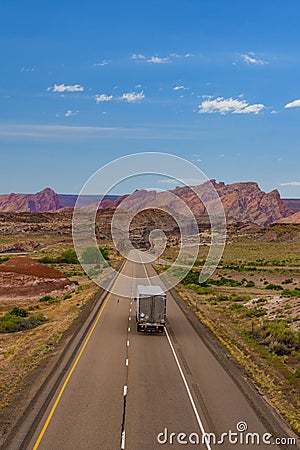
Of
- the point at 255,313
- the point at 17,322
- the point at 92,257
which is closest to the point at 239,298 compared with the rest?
the point at 255,313

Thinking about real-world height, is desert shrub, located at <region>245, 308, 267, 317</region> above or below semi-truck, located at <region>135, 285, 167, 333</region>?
below

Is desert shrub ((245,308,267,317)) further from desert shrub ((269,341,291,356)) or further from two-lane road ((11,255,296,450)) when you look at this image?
two-lane road ((11,255,296,450))

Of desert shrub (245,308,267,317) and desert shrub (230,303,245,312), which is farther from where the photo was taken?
desert shrub (230,303,245,312)

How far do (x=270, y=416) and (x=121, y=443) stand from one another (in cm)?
597

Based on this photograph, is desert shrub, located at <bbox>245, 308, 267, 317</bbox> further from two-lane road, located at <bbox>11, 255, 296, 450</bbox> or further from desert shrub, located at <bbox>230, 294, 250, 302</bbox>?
two-lane road, located at <bbox>11, 255, 296, 450</bbox>

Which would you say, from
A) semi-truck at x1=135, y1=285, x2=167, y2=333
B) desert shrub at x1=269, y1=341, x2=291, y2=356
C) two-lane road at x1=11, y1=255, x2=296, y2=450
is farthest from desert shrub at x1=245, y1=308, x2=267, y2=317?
two-lane road at x1=11, y1=255, x2=296, y2=450

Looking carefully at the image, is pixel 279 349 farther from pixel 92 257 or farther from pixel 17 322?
pixel 92 257

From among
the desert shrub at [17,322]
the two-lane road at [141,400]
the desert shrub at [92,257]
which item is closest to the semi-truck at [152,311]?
the two-lane road at [141,400]

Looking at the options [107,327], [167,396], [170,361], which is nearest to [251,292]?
[107,327]

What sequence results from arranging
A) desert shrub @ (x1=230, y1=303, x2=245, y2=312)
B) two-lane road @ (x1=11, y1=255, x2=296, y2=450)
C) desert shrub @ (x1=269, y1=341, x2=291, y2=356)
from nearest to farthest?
two-lane road @ (x1=11, y1=255, x2=296, y2=450) → desert shrub @ (x1=269, y1=341, x2=291, y2=356) → desert shrub @ (x1=230, y1=303, x2=245, y2=312)

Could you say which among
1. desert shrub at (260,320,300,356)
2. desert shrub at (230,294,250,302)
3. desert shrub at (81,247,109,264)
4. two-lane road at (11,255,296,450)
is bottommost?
two-lane road at (11,255,296,450)

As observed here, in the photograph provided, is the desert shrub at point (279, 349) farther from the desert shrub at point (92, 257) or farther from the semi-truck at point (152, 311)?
the desert shrub at point (92, 257)

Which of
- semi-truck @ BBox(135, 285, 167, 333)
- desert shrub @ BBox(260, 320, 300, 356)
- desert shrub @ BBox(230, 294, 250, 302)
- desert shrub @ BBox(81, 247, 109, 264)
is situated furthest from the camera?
desert shrub @ BBox(81, 247, 109, 264)

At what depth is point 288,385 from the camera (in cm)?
2208
